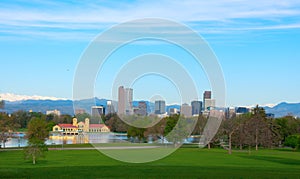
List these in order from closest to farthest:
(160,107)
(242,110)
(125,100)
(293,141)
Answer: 1. (125,100)
2. (160,107)
3. (293,141)
4. (242,110)

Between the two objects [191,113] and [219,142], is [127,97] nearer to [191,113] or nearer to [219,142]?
[191,113]

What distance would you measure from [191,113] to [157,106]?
800 centimetres

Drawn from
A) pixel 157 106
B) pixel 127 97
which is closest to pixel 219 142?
pixel 157 106

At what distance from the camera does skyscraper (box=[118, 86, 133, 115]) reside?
44.5m

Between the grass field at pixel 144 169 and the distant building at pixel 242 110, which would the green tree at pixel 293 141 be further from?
the distant building at pixel 242 110

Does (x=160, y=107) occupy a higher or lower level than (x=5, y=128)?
higher

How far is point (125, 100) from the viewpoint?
1965 inches

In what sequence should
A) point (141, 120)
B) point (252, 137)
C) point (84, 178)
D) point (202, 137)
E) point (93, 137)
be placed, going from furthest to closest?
1. point (93, 137)
2. point (202, 137)
3. point (252, 137)
4. point (141, 120)
5. point (84, 178)

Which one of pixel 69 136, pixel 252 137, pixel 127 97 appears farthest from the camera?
pixel 69 136

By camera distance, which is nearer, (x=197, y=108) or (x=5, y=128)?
(x=5, y=128)

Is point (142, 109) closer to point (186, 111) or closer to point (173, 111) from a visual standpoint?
point (186, 111)

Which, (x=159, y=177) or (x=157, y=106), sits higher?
(x=157, y=106)

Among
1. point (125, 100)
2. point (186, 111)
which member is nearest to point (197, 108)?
point (186, 111)

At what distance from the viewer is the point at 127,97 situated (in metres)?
48.6
